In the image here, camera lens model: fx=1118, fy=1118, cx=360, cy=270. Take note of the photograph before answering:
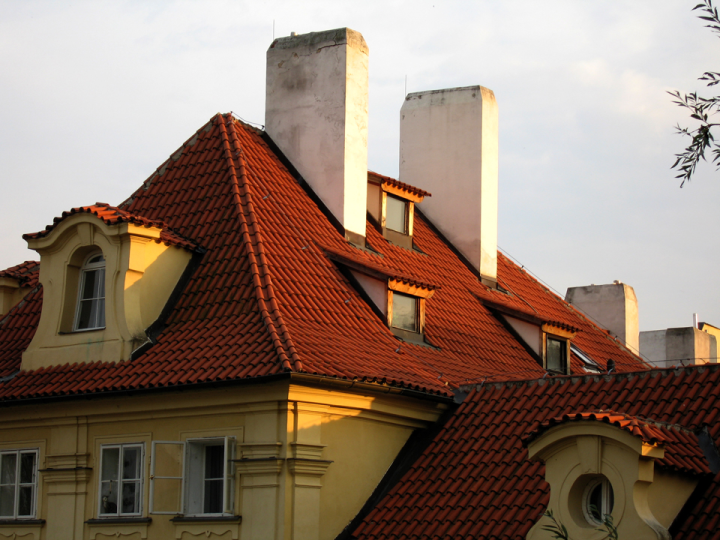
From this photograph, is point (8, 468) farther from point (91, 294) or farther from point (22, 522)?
point (91, 294)

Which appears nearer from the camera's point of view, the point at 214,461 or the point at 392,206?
the point at 214,461

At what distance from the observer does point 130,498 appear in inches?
603

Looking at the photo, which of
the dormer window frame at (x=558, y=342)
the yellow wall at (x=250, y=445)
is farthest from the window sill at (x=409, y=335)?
the dormer window frame at (x=558, y=342)

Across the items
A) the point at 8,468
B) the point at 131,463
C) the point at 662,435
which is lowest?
the point at 8,468

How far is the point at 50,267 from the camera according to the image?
55.3 ft

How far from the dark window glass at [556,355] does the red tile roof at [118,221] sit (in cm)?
784

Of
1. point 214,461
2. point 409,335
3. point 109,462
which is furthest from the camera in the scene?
point 409,335

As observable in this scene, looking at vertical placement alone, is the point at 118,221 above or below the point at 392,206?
below

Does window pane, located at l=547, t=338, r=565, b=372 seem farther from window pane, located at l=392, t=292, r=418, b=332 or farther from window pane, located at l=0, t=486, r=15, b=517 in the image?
window pane, located at l=0, t=486, r=15, b=517

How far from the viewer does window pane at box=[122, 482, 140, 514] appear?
1520 cm

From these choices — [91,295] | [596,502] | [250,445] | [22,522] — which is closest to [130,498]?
[22,522]

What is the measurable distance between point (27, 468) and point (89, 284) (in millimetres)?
2841

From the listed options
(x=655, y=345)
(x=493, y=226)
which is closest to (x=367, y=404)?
(x=493, y=226)

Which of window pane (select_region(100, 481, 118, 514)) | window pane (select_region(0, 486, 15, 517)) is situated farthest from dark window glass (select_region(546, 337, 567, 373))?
window pane (select_region(0, 486, 15, 517))
